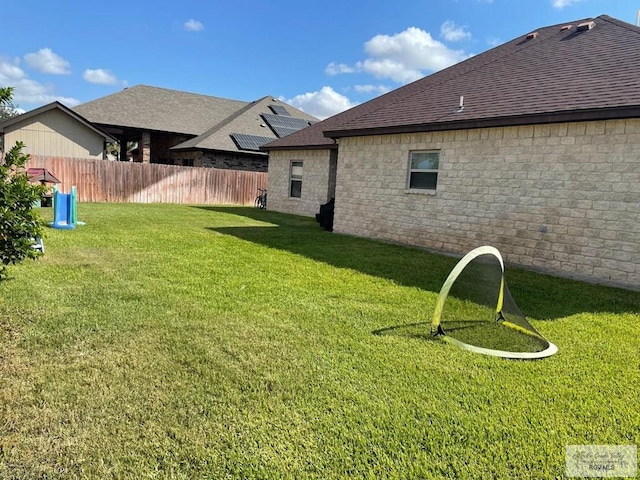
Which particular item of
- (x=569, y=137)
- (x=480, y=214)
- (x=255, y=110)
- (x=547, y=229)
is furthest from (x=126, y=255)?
(x=255, y=110)

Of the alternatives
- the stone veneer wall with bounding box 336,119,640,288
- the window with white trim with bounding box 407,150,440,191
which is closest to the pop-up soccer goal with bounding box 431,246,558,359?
the stone veneer wall with bounding box 336,119,640,288

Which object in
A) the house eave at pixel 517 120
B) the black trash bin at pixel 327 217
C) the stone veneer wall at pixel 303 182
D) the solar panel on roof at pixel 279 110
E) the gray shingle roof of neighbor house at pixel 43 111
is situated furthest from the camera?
the solar panel on roof at pixel 279 110

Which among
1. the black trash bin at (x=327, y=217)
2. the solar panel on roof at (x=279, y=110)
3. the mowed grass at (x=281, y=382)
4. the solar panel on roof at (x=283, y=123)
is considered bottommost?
the mowed grass at (x=281, y=382)

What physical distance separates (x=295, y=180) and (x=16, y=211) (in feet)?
46.7

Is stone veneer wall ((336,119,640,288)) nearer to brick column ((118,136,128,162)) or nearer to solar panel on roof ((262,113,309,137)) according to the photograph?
solar panel on roof ((262,113,309,137))

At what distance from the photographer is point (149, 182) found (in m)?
Result: 20.6

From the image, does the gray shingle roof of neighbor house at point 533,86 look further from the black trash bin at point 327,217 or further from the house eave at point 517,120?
the black trash bin at point 327,217

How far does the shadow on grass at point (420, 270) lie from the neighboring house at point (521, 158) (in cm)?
62

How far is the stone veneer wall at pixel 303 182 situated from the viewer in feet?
53.6

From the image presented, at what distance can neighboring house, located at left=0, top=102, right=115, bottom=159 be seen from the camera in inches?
834

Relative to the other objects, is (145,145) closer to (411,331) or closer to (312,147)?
(312,147)

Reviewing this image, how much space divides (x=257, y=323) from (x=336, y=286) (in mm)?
1938

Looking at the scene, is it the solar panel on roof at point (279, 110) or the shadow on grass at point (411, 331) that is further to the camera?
the solar panel on roof at point (279, 110)

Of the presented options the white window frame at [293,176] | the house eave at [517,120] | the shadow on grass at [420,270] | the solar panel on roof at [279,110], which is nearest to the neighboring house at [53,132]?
the solar panel on roof at [279,110]
